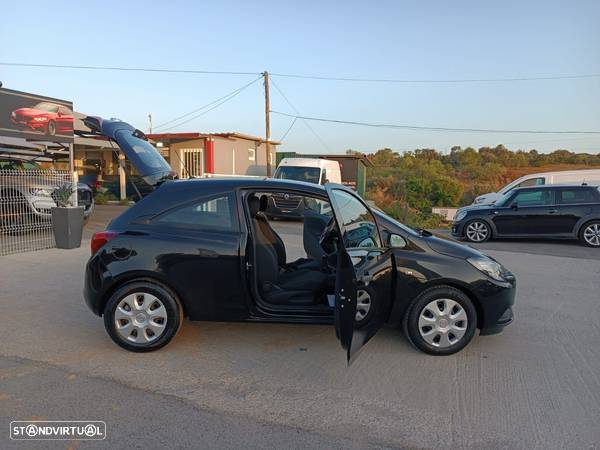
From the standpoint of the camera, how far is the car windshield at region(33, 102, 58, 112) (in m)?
13.8

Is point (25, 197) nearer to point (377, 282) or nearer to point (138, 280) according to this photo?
point (138, 280)

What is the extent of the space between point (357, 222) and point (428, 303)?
93 centimetres

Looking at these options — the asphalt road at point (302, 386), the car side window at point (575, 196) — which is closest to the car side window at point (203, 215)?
the asphalt road at point (302, 386)

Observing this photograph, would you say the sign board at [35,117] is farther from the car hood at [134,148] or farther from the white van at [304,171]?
the white van at [304,171]

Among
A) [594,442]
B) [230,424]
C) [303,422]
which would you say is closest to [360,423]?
[303,422]

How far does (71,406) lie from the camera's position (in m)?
3.18

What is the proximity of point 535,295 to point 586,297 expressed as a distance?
0.65 meters

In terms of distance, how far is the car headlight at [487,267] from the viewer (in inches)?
161

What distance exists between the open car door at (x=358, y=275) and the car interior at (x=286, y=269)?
1.72ft

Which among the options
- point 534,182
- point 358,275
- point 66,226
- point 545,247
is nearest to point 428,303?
point 358,275

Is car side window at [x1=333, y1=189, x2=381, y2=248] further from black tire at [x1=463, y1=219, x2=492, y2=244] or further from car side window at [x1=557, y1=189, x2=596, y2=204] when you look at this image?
car side window at [x1=557, y1=189, x2=596, y2=204]

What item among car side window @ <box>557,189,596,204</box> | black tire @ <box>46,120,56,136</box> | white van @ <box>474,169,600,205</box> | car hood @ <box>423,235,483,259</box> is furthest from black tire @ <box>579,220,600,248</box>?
black tire @ <box>46,120,56,136</box>

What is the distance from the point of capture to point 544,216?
11062 millimetres

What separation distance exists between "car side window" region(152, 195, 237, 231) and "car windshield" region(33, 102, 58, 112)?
1204cm
